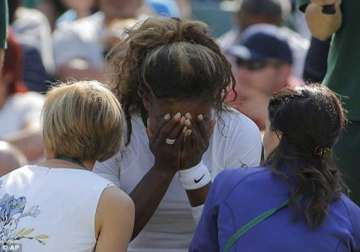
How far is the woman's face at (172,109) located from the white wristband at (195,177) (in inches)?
6.7

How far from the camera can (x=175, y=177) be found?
13.7 feet

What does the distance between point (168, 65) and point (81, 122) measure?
1.27ft

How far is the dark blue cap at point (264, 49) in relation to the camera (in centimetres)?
705

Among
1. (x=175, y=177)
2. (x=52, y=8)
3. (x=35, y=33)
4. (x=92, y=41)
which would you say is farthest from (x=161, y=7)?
(x=175, y=177)

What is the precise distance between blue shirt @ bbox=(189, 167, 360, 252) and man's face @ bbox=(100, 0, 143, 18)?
4.40 m

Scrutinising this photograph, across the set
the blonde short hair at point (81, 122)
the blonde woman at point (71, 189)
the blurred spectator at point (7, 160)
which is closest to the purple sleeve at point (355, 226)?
the blonde woman at point (71, 189)

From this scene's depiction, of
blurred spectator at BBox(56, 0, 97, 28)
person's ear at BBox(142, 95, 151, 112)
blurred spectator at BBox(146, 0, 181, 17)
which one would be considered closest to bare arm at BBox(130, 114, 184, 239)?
person's ear at BBox(142, 95, 151, 112)

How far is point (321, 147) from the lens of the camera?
3652 millimetres

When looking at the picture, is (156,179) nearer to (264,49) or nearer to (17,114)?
(17,114)

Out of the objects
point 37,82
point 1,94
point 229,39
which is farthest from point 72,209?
point 229,39

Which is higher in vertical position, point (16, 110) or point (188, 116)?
point (188, 116)

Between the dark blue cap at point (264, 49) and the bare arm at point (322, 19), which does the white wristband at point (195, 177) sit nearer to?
the bare arm at point (322, 19)

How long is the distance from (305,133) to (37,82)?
168 inches

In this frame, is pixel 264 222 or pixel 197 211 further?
pixel 197 211
